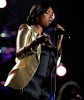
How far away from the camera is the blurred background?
6.91 metres

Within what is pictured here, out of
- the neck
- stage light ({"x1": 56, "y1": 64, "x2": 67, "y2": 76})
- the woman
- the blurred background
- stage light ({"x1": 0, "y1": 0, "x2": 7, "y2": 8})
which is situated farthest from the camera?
stage light ({"x1": 56, "y1": 64, "x2": 67, "y2": 76})

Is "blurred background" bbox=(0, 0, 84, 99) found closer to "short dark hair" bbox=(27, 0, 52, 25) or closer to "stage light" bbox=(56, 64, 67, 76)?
"stage light" bbox=(56, 64, 67, 76)

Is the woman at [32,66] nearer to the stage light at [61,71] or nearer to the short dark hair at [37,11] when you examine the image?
the short dark hair at [37,11]

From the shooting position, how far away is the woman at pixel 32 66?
287 cm

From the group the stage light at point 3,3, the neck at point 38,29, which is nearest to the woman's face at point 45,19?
the neck at point 38,29

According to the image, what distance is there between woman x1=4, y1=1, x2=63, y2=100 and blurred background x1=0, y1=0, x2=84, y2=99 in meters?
3.72

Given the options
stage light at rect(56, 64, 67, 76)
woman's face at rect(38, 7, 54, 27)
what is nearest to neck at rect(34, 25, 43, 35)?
woman's face at rect(38, 7, 54, 27)

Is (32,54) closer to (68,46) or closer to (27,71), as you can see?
(27,71)

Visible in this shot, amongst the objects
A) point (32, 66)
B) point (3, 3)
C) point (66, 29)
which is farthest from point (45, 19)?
point (66, 29)

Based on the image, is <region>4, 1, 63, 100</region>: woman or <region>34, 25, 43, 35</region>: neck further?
<region>34, 25, 43, 35</region>: neck

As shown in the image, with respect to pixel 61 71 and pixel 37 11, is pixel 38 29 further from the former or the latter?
pixel 61 71

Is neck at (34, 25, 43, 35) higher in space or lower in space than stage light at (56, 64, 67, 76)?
higher

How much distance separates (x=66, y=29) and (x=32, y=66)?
4.51 metres

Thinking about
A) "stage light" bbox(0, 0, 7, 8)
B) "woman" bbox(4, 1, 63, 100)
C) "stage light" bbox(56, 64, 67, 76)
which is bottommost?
"woman" bbox(4, 1, 63, 100)
